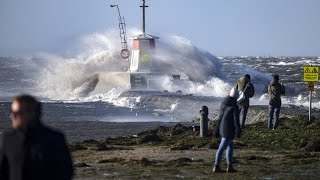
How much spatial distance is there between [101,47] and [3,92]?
8646 mm

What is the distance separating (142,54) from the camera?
4831cm

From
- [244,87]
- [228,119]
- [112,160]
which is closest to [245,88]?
[244,87]

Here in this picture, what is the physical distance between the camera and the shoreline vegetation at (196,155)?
41.1 ft

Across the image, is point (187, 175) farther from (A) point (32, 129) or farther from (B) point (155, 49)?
(B) point (155, 49)

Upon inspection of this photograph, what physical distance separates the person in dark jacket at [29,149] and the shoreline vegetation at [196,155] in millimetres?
6397

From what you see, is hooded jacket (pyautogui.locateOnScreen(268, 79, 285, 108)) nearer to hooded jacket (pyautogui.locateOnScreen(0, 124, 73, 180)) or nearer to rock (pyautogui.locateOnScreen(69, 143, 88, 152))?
rock (pyautogui.locateOnScreen(69, 143, 88, 152))

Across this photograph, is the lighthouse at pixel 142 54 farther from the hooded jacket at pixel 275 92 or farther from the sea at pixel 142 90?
the hooded jacket at pixel 275 92

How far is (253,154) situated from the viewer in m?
15.4

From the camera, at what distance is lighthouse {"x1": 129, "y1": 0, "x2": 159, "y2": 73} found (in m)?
48.1

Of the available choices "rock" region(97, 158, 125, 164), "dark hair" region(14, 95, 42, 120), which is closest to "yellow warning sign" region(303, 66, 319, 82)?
"rock" region(97, 158, 125, 164)

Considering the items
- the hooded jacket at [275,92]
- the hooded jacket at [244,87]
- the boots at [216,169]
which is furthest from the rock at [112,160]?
the hooded jacket at [275,92]

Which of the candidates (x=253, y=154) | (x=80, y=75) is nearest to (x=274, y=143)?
(x=253, y=154)

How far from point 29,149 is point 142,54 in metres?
42.8

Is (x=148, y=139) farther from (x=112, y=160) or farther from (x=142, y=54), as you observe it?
(x=142, y=54)
